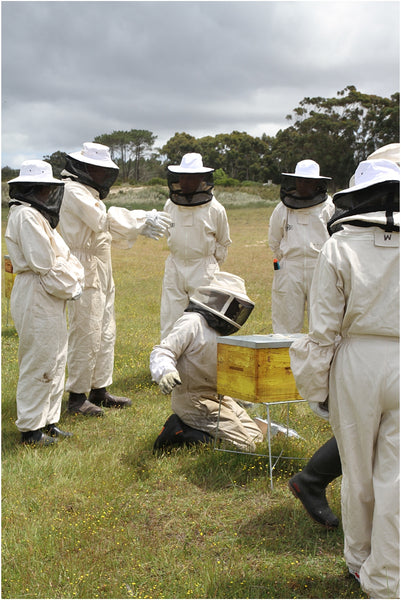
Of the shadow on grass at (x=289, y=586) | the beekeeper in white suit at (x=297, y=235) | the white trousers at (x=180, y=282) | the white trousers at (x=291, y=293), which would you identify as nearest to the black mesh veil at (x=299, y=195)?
the beekeeper in white suit at (x=297, y=235)

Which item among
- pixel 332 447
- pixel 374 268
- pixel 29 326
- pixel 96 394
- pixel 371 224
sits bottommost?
pixel 96 394

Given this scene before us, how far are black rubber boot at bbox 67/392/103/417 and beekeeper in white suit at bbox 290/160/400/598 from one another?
3.43 m

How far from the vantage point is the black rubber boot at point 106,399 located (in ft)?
21.3

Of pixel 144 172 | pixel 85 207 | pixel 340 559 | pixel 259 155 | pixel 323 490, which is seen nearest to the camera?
pixel 340 559

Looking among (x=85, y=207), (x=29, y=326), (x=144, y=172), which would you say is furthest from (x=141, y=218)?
(x=144, y=172)

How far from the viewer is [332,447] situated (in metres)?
3.57

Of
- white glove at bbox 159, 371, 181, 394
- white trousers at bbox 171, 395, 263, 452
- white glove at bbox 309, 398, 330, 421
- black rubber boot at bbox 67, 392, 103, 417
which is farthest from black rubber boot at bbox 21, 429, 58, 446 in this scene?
white glove at bbox 309, 398, 330, 421

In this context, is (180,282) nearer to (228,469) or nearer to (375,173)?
(228,469)

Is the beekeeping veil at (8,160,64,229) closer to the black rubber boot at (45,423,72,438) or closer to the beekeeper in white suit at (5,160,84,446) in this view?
the beekeeper in white suit at (5,160,84,446)

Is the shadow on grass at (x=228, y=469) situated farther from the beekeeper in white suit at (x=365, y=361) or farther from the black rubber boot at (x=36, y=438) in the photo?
the beekeeper in white suit at (x=365, y=361)

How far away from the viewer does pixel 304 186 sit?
7.09 meters

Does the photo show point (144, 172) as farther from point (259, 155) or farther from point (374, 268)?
point (374, 268)

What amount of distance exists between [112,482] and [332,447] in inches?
65.4

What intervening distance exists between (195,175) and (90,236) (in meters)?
1.38
